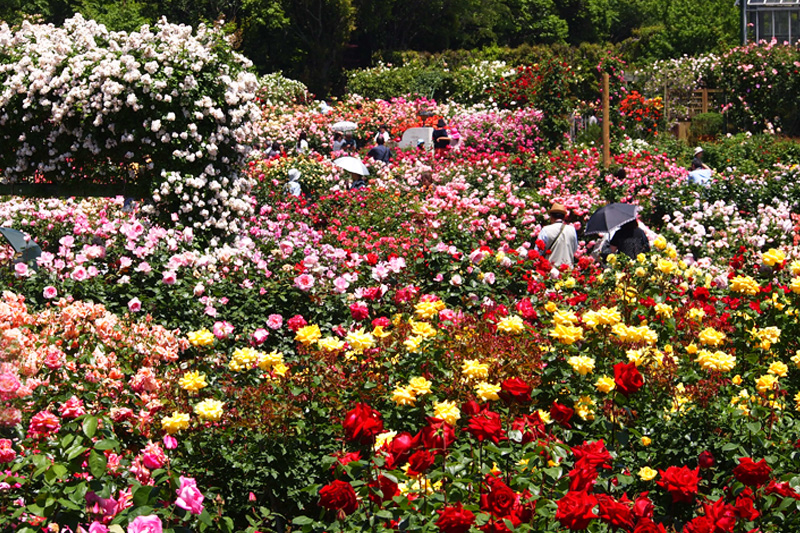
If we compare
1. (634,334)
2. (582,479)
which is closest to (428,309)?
(634,334)

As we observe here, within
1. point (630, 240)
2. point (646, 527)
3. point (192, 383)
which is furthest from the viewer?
point (630, 240)

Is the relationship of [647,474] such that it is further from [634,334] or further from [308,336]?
[308,336]

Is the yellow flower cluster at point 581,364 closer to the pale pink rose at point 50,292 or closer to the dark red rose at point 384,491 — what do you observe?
the dark red rose at point 384,491

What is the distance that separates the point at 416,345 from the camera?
3688 mm

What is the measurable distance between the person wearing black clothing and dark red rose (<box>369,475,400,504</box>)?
523 centimetres

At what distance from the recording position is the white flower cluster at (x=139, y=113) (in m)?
6.93

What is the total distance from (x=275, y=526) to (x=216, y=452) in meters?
0.38

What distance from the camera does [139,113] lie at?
275 inches

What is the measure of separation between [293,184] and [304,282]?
5.41 meters

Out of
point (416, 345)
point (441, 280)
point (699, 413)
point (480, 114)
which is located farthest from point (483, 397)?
point (480, 114)

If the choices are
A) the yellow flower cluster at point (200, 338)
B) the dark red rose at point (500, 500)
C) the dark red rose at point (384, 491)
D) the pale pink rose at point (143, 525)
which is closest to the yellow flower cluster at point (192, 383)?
the yellow flower cluster at point (200, 338)

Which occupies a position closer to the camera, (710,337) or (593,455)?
(593,455)

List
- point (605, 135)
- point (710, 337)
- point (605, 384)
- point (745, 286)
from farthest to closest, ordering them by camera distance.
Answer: point (605, 135)
point (745, 286)
point (710, 337)
point (605, 384)

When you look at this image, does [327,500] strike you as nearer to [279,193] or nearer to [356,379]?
[356,379]
